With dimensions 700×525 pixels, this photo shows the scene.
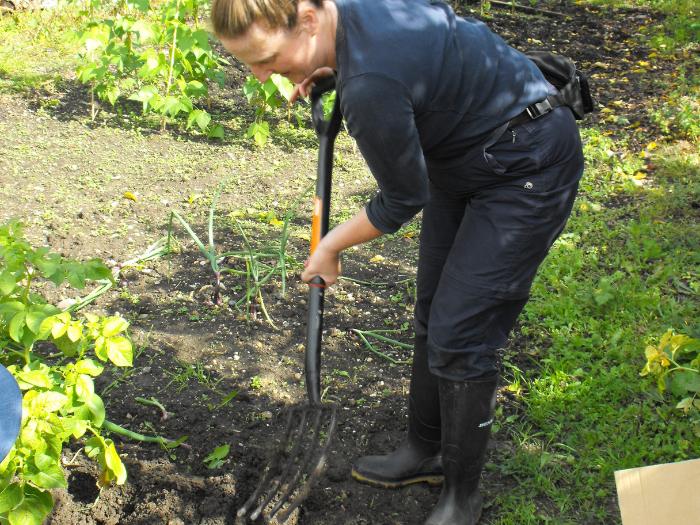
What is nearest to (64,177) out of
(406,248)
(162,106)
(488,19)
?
(162,106)

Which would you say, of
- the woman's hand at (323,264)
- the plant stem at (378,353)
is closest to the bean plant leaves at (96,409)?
the woman's hand at (323,264)

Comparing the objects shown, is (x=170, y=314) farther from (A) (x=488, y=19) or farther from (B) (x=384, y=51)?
(A) (x=488, y=19)

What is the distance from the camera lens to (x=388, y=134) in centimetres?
173

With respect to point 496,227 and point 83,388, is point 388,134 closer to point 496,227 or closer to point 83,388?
point 496,227

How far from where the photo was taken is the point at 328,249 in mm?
2113

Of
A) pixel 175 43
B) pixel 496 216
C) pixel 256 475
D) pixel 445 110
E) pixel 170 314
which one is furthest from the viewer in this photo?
pixel 175 43

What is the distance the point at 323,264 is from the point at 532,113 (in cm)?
66

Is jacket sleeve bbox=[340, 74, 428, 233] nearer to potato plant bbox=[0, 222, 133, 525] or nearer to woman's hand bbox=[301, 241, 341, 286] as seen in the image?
woman's hand bbox=[301, 241, 341, 286]

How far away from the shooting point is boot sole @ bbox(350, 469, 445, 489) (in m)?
2.56

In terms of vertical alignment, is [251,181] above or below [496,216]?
below

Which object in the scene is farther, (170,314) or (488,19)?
(488,19)

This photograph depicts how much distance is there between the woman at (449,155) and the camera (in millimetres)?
1714

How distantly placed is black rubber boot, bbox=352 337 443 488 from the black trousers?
376mm

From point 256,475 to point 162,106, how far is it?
9.74ft
